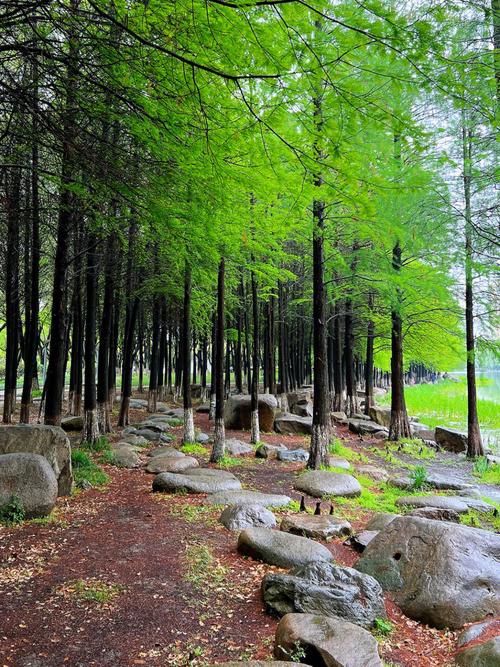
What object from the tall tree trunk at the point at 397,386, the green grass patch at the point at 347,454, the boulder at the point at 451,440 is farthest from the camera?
the tall tree trunk at the point at 397,386

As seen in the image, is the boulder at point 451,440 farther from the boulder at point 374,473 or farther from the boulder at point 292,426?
the boulder at point 374,473

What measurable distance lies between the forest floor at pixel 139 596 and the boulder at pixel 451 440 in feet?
35.7

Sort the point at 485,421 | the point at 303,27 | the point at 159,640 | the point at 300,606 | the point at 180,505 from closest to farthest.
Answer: the point at 303,27
the point at 159,640
the point at 300,606
the point at 180,505
the point at 485,421

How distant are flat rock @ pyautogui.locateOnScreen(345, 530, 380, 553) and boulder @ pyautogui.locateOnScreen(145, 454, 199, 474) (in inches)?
187

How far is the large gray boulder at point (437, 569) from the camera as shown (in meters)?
4.60

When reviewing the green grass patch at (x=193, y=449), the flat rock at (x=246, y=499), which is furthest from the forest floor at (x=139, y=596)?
the green grass patch at (x=193, y=449)

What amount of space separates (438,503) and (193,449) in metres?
6.85

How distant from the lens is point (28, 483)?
651 centimetres

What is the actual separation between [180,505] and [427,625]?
433 cm

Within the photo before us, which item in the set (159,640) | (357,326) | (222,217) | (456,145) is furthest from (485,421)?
(159,640)

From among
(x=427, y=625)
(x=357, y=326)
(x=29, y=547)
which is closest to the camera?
(x=427, y=625)

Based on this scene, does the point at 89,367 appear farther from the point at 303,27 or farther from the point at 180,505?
the point at 303,27

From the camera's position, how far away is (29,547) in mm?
5625

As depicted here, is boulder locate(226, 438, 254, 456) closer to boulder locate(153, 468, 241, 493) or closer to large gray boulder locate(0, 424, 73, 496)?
boulder locate(153, 468, 241, 493)
